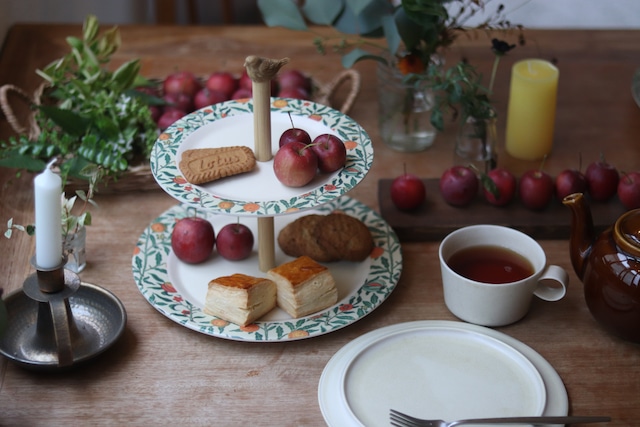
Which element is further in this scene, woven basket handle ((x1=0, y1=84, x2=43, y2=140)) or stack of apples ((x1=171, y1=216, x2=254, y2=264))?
woven basket handle ((x1=0, y1=84, x2=43, y2=140))

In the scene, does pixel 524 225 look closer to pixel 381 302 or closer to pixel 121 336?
pixel 381 302

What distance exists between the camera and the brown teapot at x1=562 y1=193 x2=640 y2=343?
38.8 inches

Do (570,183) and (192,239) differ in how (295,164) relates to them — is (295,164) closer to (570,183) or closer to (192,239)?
(192,239)

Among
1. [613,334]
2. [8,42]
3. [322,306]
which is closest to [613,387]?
[613,334]

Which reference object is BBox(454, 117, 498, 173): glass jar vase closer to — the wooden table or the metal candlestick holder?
the wooden table

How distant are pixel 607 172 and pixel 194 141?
2.09ft

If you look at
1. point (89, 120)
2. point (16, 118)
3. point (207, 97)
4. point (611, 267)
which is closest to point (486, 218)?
point (611, 267)

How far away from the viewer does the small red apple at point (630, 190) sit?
4.10 feet

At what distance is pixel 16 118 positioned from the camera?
4.87 feet

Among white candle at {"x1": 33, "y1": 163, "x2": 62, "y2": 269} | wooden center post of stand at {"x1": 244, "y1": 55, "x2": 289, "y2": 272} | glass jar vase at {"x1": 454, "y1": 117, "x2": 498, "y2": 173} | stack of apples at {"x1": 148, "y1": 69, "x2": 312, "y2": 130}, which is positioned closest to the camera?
white candle at {"x1": 33, "y1": 163, "x2": 62, "y2": 269}

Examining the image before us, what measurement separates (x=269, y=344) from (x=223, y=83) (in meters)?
0.63

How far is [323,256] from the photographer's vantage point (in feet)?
3.89

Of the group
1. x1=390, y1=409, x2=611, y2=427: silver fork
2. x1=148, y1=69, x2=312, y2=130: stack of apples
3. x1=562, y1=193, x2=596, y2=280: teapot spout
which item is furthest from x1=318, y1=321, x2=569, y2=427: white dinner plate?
Result: x1=148, y1=69, x2=312, y2=130: stack of apples

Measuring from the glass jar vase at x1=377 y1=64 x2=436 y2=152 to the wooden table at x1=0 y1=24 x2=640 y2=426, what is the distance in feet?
0.08
